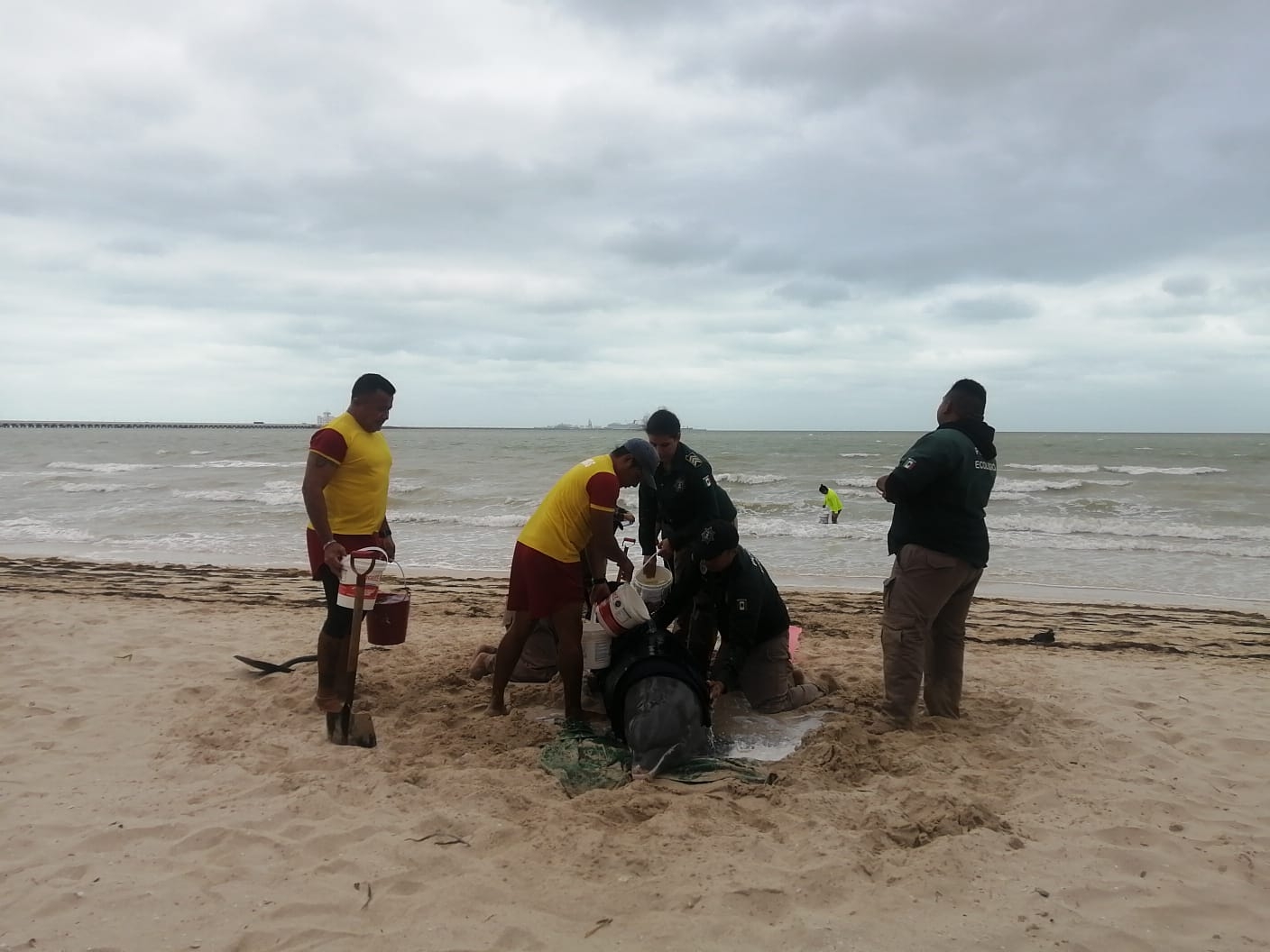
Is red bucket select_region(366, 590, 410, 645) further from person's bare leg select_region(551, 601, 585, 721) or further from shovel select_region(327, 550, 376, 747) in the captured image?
person's bare leg select_region(551, 601, 585, 721)

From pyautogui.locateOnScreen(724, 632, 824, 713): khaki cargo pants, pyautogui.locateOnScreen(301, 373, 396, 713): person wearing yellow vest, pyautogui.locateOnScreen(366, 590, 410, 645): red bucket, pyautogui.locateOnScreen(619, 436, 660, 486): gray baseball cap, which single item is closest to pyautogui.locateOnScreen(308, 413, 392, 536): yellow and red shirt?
pyautogui.locateOnScreen(301, 373, 396, 713): person wearing yellow vest

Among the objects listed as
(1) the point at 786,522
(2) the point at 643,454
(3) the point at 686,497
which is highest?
(2) the point at 643,454

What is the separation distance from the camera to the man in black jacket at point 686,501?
481cm

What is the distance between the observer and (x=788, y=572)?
36.4ft

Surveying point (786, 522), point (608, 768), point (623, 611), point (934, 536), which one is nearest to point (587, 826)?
point (608, 768)

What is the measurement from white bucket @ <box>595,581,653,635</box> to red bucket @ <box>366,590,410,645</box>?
3.46ft

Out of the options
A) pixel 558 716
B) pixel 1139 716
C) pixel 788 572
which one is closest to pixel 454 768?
pixel 558 716

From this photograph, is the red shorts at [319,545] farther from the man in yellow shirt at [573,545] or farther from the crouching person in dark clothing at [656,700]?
the crouching person in dark clothing at [656,700]

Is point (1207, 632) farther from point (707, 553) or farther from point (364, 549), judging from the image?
point (364, 549)

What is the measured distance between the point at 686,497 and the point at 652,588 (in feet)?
2.10

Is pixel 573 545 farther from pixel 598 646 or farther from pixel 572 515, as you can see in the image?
pixel 598 646

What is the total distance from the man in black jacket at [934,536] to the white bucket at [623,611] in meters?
1.26

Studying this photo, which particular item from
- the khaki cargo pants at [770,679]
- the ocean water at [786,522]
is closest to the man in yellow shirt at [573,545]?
the khaki cargo pants at [770,679]

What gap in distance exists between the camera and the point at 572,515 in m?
4.16
